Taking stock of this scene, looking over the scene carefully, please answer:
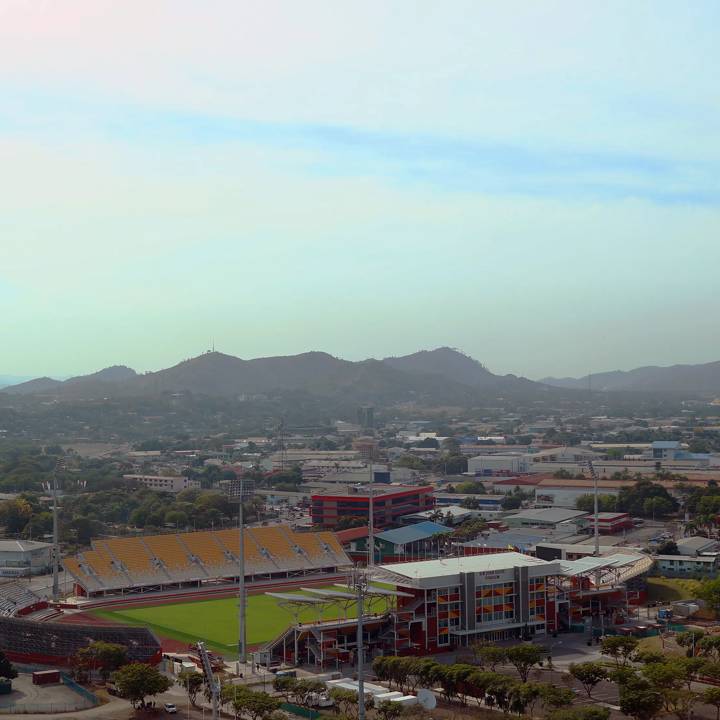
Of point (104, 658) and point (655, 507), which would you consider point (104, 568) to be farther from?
point (655, 507)

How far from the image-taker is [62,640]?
25.3 meters

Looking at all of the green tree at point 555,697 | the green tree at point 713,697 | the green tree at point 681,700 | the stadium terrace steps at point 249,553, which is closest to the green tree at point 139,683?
the green tree at point 555,697

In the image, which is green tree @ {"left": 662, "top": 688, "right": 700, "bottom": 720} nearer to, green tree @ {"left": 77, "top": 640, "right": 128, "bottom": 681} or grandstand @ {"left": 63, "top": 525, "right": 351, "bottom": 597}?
green tree @ {"left": 77, "top": 640, "right": 128, "bottom": 681}

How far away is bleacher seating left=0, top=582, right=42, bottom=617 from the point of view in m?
29.4

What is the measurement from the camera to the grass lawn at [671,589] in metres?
32.5

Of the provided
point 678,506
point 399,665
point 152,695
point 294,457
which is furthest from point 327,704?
point 294,457

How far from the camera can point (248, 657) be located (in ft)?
85.3

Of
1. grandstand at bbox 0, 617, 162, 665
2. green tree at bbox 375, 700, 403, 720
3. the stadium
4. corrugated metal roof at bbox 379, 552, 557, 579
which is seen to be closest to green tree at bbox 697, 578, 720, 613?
the stadium

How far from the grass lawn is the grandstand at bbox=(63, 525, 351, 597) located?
428 inches

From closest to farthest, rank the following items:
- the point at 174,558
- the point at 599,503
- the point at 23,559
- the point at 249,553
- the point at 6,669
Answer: the point at 6,669 < the point at 174,558 < the point at 249,553 < the point at 23,559 < the point at 599,503

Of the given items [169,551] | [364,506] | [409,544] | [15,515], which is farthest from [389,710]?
[15,515]

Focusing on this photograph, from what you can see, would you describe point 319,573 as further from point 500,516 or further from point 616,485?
point 616,485

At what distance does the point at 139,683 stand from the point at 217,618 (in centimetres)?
960

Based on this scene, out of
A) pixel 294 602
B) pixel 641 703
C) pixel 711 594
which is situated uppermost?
pixel 294 602
